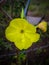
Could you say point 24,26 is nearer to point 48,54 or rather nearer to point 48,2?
point 48,54

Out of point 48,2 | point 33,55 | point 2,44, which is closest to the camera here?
point 2,44

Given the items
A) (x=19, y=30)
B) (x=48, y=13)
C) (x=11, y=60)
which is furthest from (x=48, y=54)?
(x=19, y=30)

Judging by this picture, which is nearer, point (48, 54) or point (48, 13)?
point (48, 54)

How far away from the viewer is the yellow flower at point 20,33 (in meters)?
0.49

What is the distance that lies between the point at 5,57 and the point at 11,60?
0.11ft

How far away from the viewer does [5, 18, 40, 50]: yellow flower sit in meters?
0.49

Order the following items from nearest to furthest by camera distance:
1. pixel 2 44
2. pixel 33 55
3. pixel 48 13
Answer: pixel 2 44 → pixel 33 55 → pixel 48 13

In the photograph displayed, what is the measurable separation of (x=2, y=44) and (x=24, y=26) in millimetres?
464

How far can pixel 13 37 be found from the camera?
19.7 inches

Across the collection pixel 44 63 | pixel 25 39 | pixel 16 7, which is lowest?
pixel 44 63

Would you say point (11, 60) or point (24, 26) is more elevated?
point (24, 26)

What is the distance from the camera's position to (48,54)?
1.17m

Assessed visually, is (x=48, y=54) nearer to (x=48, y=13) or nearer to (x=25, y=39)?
(x=48, y=13)

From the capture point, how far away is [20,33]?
505 mm
